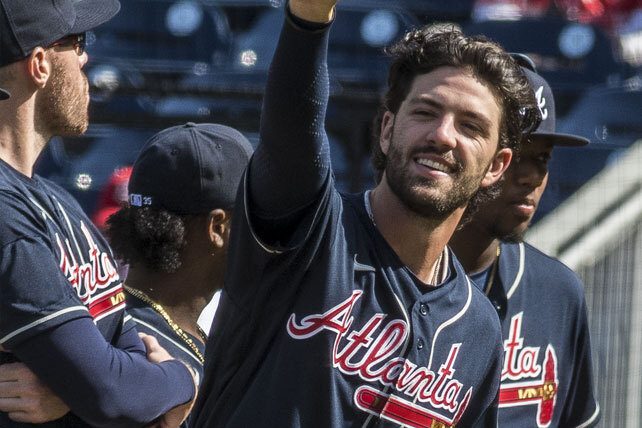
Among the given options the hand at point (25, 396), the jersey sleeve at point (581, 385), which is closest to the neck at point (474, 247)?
the jersey sleeve at point (581, 385)

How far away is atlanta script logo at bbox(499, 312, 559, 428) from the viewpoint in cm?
325

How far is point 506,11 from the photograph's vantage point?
6.00 m

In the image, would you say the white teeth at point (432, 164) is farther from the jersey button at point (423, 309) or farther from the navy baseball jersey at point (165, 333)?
the navy baseball jersey at point (165, 333)

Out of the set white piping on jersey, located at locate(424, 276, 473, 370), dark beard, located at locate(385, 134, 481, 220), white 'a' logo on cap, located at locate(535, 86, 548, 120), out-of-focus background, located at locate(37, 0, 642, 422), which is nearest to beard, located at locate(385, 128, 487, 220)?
dark beard, located at locate(385, 134, 481, 220)

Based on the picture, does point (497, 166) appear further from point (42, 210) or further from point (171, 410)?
point (42, 210)

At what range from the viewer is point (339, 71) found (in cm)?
571

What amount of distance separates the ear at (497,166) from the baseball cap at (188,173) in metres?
0.60

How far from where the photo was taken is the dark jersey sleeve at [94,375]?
2217 millimetres

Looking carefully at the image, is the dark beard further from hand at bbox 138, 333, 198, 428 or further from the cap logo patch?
the cap logo patch

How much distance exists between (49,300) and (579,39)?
4.34 metres

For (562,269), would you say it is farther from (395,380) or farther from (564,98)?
(564,98)

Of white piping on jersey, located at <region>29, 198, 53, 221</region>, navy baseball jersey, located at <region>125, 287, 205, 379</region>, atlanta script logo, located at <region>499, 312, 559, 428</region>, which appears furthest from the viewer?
atlanta script logo, located at <region>499, 312, 559, 428</region>

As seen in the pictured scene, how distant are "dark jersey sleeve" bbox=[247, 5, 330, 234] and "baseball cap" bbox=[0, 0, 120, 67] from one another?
0.62 meters

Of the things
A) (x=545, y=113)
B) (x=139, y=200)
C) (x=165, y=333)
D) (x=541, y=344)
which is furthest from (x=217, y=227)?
(x=545, y=113)
